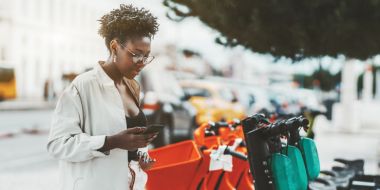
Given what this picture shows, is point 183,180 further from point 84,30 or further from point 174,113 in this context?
point 84,30

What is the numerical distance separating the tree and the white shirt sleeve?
8.54ft

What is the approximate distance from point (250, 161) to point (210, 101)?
10.0 meters

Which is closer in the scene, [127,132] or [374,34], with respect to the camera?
[127,132]

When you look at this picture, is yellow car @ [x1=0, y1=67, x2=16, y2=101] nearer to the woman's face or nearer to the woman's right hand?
the woman's face

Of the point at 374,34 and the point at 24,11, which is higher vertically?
the point at 24,11

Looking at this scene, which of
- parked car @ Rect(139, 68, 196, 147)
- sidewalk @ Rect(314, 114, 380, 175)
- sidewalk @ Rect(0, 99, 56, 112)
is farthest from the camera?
sidewalk @ Rect(0, 99, 56, 112)

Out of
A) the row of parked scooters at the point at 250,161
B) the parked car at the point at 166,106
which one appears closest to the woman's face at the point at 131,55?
the row of parked scooters at the point at 250,161

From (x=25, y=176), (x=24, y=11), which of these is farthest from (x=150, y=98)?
(x=24, y=11)

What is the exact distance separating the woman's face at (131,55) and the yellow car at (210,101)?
9.84 m

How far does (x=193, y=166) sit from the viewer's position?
3422mm

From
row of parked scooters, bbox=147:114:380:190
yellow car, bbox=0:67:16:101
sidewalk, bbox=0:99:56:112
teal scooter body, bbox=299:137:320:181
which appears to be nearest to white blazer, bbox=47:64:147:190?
row of parked scooters, bbox=147:114:380:190

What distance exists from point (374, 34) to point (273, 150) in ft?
9.38

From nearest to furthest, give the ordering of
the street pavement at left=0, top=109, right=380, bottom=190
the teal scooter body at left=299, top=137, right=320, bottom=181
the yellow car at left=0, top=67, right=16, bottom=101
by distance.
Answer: the teal scooter body at left=299, top=137, right=320, bottom=181, the street pavement at left=0, top=109, right=380, bottom=190, the yellow car at left=0, top=67, right=16, bottom=101

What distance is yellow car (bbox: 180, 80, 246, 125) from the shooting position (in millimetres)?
12578
